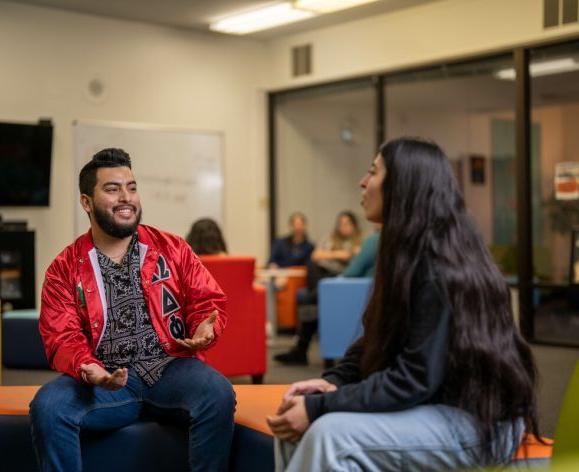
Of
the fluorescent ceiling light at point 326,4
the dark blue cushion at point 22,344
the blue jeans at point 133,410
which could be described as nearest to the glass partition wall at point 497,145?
the fluorescent ceiling light at point 326,4

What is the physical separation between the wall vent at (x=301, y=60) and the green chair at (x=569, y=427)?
6921 millimetres

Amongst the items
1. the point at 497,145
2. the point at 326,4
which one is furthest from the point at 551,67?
the point at 326,4

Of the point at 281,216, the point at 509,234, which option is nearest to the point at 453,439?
the point at 509,234

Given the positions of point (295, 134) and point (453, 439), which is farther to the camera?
point (295, 134)

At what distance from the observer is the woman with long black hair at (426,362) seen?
2.01m

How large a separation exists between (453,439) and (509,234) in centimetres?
532

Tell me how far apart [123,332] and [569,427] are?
1.48 m

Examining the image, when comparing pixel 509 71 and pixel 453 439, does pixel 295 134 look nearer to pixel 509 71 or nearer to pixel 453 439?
pixel 509 71

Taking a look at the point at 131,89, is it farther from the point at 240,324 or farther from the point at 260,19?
the point at 240,324

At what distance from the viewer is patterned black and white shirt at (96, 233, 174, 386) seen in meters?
2.76

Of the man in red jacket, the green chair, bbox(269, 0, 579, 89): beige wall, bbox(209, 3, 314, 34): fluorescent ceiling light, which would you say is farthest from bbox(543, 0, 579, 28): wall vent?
the green chair

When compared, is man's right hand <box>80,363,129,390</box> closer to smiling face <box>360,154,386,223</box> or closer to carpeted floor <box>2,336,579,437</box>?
smiling face <box>360,154,386,223</box>

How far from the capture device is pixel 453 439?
6.62 ft

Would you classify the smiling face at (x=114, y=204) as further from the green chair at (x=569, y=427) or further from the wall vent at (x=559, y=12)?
the wall vent at (x=559, y=12)
